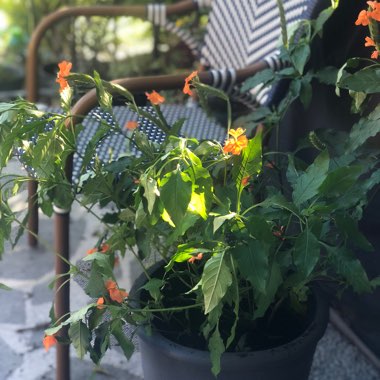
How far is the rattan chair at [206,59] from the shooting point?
1.59m

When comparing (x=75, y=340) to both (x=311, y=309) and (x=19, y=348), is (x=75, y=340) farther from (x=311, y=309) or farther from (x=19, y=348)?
(x=19, y=348)

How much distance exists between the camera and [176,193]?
3.44ft

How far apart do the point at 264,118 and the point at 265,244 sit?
655mm

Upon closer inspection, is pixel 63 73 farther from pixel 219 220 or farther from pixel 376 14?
pixel 376 14

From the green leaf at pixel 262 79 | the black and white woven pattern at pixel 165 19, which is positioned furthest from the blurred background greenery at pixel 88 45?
the green leaf at pixel 262 79

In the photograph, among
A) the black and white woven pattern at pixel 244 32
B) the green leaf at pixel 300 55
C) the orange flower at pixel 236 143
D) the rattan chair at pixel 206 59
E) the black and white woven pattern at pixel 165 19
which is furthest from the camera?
the black and white woven pattern at pixel 165 19

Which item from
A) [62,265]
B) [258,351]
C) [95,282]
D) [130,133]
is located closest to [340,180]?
[258,351]

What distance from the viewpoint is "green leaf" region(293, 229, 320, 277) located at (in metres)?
1.12

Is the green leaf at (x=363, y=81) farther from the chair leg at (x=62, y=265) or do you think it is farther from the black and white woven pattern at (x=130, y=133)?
the chair leg at (x=62, y=265)

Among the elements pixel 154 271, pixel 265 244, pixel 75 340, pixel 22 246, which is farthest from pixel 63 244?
pixel 22 246

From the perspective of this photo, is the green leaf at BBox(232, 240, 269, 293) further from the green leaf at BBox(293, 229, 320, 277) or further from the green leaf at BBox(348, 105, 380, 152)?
the green leaf at BBox(348, 105, 380, 152)

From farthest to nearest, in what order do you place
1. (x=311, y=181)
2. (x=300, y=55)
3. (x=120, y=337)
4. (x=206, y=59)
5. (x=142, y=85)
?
(x=206, y=59)
(x=142, y=85)
(x=300, y=55)
(x=120, y=337)
(x=311, y=181)

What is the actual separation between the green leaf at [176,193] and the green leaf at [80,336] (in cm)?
34

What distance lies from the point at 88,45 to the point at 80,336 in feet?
9.58
